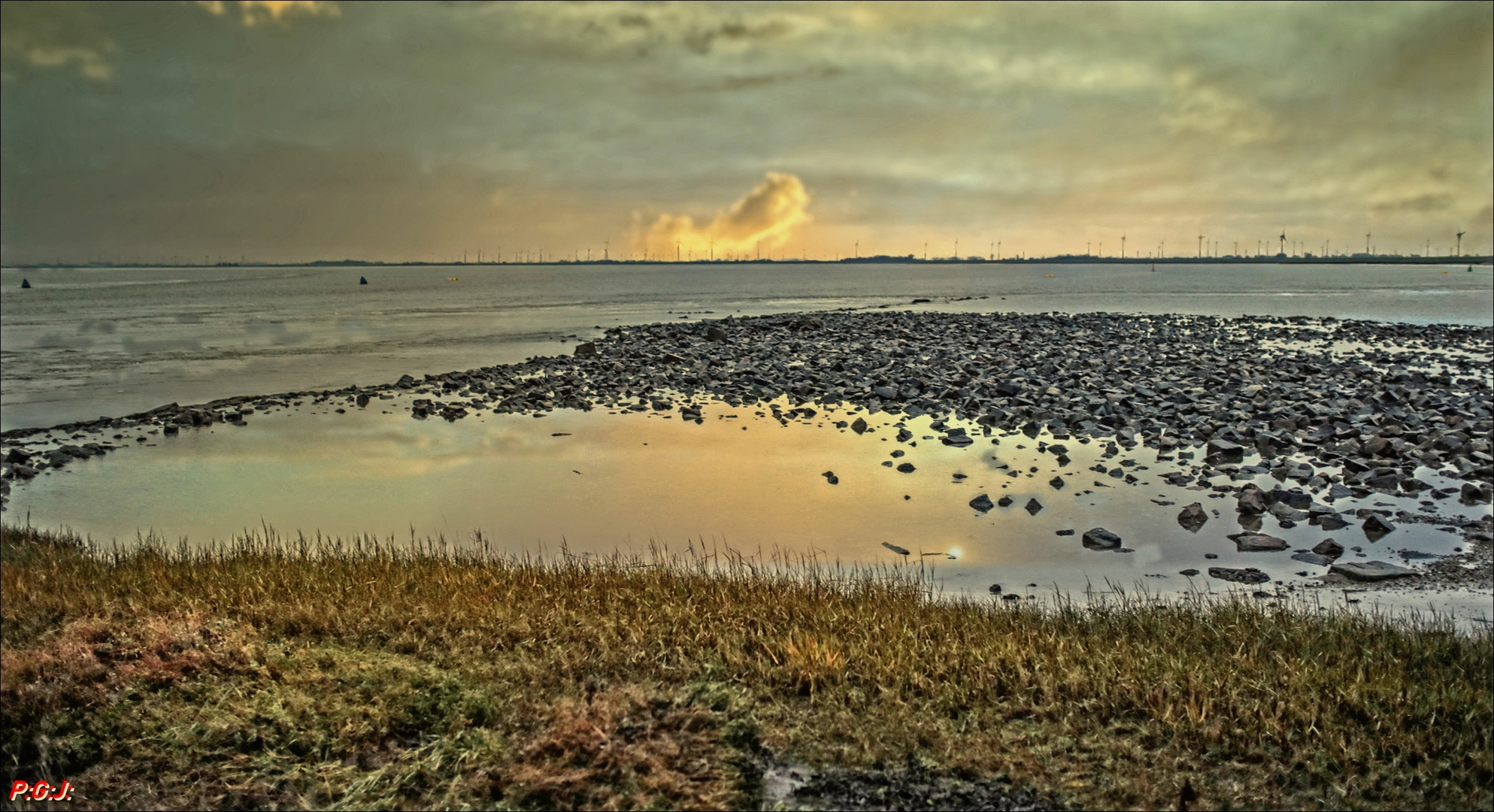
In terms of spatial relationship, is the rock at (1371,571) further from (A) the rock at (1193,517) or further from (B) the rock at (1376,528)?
(A) the rock at (1193,517)

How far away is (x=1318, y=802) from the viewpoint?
5566mm

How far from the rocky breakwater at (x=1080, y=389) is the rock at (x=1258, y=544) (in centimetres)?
346

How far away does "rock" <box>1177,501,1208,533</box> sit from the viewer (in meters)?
13.7

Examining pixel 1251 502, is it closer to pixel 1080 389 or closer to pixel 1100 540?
pixel 1100 540

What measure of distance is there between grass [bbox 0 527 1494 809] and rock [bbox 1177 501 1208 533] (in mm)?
4473

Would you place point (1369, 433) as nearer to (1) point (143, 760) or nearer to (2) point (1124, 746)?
(2) point (1124, 746)

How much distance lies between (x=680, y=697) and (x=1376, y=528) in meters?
11.8

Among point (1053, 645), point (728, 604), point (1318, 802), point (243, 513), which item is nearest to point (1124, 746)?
point (1318, 802)

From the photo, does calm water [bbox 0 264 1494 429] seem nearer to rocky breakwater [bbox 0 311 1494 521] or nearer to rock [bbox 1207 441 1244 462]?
rocky breakwater [bbox 0 311 1494 521]

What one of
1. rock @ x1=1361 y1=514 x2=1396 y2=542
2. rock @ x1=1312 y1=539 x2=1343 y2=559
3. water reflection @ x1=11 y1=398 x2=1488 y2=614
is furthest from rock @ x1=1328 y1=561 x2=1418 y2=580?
rock @ x1=1361 y1=514 x2=1396 y2=542

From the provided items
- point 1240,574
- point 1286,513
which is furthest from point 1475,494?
point 1240,574

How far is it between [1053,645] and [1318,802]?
2490mm

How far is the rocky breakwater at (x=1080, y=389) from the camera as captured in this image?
1861 centimetres

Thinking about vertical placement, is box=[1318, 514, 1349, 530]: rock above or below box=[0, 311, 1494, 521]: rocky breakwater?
below
